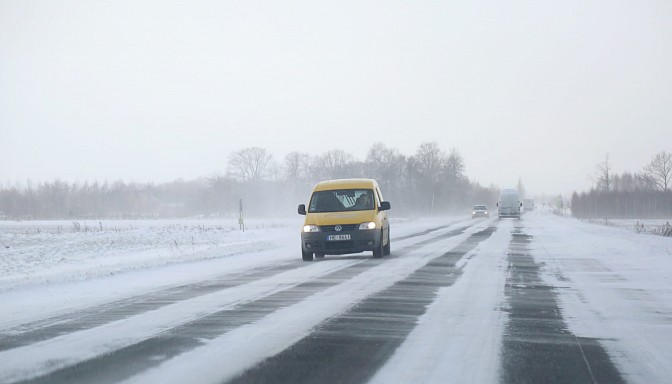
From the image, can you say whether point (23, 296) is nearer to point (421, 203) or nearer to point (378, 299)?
point (378, 299)

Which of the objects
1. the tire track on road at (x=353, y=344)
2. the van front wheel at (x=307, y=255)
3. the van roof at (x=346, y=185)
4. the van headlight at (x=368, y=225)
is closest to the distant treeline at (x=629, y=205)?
the van roof at (x=346, y=185)

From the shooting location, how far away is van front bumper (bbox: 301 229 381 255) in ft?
58.0

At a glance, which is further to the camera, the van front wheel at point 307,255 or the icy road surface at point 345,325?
the van front wheel at point 307,255

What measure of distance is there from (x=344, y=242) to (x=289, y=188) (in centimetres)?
12943

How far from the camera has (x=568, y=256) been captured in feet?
63.0

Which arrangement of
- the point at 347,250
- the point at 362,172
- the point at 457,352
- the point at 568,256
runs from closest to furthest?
1. the point at 457,352
2. the point at 347,250
3. the point at 568,256
4. the point at 362,172

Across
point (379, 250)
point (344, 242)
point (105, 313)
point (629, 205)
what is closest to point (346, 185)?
point (344, 242)

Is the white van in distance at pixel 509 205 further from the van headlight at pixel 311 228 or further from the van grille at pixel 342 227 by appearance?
the van headlight at pixel 311 228

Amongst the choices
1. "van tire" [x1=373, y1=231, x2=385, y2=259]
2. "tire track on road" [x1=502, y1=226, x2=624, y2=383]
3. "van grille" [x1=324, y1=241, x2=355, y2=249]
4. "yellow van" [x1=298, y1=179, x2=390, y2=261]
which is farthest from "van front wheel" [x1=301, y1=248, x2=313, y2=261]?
"tire track on road" [x1=502, y1=226, x2=624, y2=383]

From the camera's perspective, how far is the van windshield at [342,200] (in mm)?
18656

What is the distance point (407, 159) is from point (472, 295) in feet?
416

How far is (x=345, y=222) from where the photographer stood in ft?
58.7

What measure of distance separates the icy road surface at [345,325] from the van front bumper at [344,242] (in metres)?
2.17

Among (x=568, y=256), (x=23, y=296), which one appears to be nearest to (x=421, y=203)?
(x=568, y=256)
